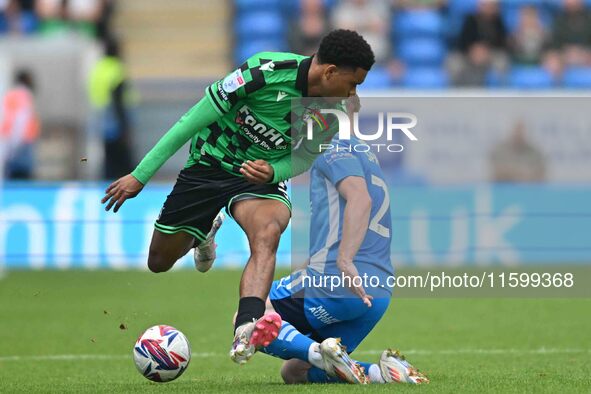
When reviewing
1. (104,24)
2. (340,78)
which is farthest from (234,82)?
(104,24)

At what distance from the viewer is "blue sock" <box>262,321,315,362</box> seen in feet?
23.7

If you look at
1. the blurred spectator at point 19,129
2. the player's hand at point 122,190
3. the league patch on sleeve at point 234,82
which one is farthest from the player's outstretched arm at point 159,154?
the blurred spectator at point 19,129

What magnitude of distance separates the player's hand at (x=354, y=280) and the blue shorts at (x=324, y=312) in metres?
0.15

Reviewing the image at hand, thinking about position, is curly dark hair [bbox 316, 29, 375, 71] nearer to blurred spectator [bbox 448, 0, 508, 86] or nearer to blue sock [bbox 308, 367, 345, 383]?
blue sock [bbox 308, 367, 345, 383]

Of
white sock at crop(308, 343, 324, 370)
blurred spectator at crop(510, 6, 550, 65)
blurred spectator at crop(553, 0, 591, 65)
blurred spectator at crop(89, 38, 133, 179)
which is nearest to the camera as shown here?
white sock at crop(308, 343, 324, 370)

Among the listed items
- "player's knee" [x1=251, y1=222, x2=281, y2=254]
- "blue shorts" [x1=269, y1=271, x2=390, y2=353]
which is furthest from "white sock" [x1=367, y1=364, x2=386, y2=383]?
"player's knee" [x1=251, y1=222, x2=281, y2=254]

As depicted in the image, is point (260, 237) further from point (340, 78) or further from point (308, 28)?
point (308, 28)

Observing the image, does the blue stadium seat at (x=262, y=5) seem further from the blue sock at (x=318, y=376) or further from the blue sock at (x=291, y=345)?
the blue sock at (x=291, y=345)

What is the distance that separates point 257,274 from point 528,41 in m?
14.0

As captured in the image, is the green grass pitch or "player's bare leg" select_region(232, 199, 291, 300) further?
the green grass pitch

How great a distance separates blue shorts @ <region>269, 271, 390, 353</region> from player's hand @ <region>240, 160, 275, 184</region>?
0.60m

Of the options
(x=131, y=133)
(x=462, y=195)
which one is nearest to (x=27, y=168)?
(x=131, y=133)

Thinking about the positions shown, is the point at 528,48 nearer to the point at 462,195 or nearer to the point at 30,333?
the point at 462,195

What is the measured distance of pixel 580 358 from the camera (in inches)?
355
